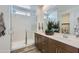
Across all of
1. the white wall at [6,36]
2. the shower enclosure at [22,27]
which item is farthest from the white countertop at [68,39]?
the white wall at [6,36]

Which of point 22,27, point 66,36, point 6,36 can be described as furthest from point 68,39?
point 6,36

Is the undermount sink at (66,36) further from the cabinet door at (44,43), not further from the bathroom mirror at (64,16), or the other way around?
the cabinet door at (44,43)

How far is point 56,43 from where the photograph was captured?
1.47 m

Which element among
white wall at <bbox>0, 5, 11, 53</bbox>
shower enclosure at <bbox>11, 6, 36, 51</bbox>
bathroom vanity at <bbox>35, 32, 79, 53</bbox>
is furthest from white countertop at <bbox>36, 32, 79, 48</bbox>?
white wall at <bbox>0, 5, 11, 53</bbox>

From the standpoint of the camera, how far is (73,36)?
143 centimetres

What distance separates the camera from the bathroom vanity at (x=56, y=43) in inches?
52.4

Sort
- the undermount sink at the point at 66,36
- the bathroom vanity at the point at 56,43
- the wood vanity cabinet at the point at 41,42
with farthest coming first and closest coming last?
the wood vanity cabinet at the point at 41,42
the undermount sink at the point at 66,36
the bathroom vanity at the point at 56,43

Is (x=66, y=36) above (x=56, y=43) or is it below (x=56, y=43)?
above

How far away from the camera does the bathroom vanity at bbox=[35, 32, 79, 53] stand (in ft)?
4.36

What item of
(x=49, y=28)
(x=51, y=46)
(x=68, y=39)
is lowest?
(x=51, y=46)

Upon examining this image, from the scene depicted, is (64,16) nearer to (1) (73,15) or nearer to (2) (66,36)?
(1) (73,15)

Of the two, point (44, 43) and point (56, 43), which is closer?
point (56, 43)

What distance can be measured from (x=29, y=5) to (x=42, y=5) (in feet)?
0.63

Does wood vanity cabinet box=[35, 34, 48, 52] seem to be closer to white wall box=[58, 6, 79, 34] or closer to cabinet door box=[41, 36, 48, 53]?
cabinet door box=[41, 36, 48, 53]
